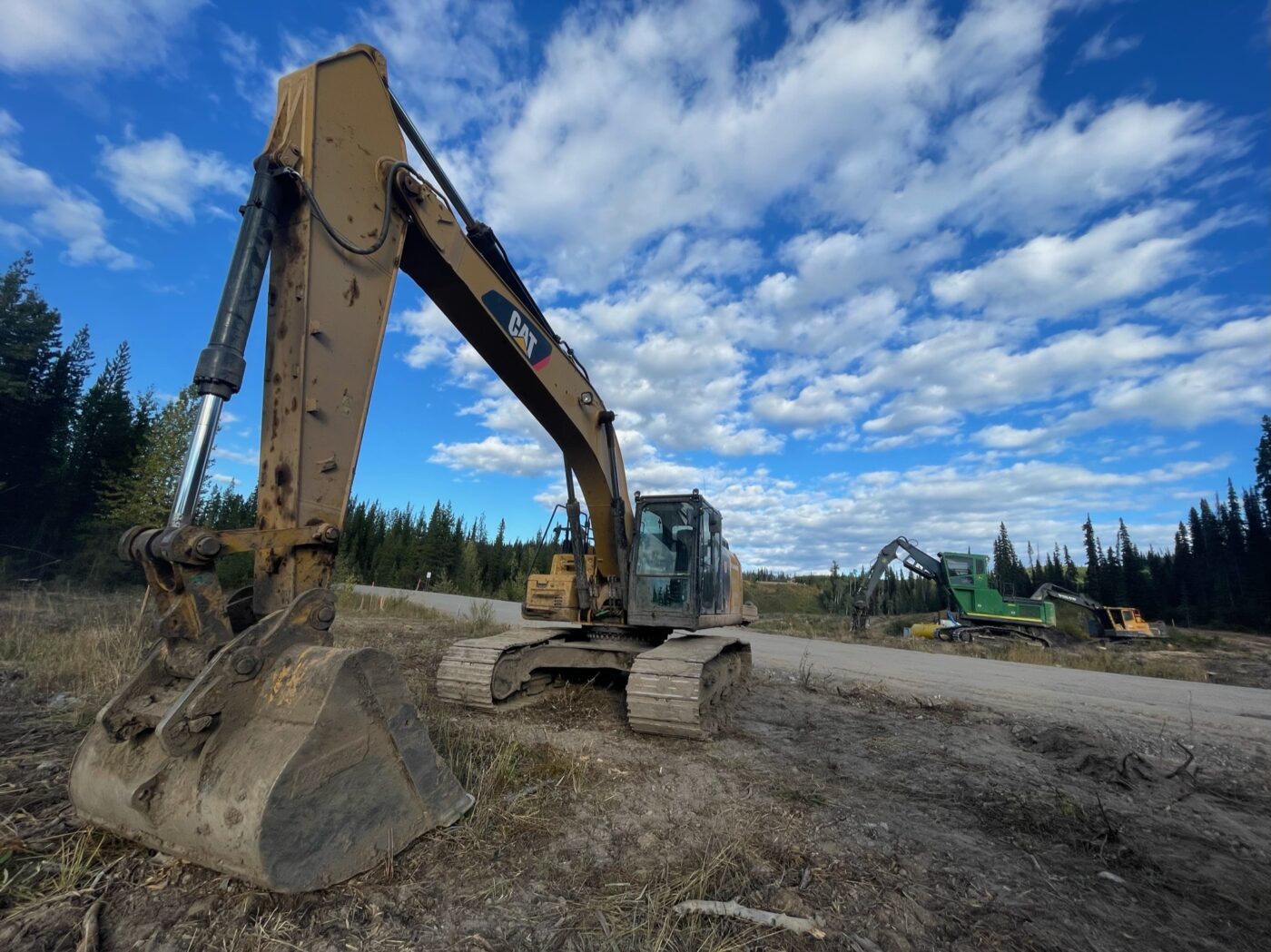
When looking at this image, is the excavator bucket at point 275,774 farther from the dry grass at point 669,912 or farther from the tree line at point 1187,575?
the tree line at point 1187,575

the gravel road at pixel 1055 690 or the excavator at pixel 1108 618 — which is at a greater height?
the excavator at pixel 1108 618

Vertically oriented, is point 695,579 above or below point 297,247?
below

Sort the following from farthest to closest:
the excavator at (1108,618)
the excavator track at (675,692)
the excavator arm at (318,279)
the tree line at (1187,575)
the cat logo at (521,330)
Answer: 1. the tree line at (1187,575)
2. the excavator at (1108,618)
3. the excavator track at (675,692)
4. the cat logo at (521,330)
5. the excavator arm at (318,279)

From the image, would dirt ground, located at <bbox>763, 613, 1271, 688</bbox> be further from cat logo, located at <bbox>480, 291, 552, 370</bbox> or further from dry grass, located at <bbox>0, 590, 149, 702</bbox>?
dry grass, located at <bbox>0, 590, 149, 702</bbox>

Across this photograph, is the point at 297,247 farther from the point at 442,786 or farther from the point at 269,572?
the point at 442,786

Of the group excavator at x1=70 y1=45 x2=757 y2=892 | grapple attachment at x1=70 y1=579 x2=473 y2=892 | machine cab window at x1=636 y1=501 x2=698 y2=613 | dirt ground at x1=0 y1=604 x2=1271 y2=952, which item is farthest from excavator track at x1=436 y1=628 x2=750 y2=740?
grapple attachment at x1=70 y1=579 x2=473 y2=892

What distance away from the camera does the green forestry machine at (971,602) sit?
24938 millimetres

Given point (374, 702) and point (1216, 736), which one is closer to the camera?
point (374, 702)

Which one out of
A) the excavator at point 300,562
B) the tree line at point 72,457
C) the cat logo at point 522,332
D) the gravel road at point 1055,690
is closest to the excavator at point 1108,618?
the gravel road at point 1055,690

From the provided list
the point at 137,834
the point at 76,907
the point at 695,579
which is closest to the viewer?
the point at 76,907

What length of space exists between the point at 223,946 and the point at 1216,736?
10126mm

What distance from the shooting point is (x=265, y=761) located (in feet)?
8.00

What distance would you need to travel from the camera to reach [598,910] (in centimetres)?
265

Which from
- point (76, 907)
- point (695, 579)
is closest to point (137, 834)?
point (76, 907)
